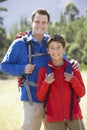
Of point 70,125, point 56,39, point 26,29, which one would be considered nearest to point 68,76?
point 56,39

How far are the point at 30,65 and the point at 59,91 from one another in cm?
42

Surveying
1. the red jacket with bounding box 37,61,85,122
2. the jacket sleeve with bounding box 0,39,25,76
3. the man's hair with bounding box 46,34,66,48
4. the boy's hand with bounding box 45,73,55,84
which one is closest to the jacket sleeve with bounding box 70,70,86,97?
the red jacket with bounding box 37,61,85,122

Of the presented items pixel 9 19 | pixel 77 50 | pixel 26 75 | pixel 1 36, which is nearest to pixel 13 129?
pixel 26 75

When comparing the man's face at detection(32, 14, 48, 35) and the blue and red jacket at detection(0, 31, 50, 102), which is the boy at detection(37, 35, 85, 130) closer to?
the blue and red jacket at detection(0, 31, 50, 102)

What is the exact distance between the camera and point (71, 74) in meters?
4.45

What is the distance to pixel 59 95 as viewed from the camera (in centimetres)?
443

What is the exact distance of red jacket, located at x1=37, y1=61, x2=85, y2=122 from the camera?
442cm

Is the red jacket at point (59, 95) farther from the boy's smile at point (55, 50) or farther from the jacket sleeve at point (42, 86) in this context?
the boy's smile at point (55, 50)

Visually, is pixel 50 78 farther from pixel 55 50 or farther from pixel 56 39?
pixel 56 39

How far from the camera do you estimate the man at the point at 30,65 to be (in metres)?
4.62

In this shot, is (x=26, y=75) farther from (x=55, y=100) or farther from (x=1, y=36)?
(x=1, y=36)

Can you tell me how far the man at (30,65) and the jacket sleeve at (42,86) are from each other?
123 millimetres

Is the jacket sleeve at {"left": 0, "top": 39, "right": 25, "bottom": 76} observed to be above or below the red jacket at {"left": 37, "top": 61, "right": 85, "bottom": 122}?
above

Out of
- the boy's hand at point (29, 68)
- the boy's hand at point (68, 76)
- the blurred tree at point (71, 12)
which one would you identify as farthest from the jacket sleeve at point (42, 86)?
the blurred tree at point (71, 12)
